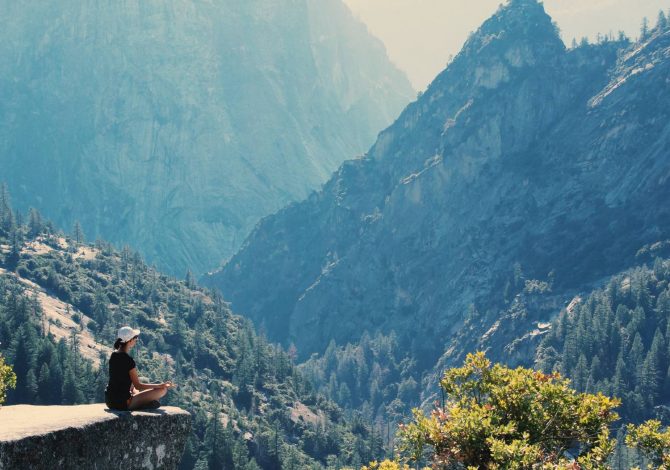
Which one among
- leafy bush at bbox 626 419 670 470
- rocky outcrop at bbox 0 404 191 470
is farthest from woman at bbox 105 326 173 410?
leafy bush at bbox 626 419 670 470

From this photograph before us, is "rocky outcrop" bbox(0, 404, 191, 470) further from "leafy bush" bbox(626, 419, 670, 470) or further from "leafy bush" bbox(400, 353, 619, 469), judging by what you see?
"leafy bush" bbox(626, 419, 670, 470)

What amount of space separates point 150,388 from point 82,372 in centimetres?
18393

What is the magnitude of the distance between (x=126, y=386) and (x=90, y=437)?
255 cm

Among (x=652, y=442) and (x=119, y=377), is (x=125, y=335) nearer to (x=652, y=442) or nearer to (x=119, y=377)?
(x=119, y=377)

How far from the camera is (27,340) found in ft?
646

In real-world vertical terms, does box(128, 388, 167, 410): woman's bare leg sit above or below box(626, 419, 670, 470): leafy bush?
above

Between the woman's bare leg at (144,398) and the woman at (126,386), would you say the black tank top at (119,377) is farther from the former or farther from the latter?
the woman's bare leg at (144,398)

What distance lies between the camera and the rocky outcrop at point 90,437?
13.5m

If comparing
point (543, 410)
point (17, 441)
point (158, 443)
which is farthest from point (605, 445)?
point (17, 441)

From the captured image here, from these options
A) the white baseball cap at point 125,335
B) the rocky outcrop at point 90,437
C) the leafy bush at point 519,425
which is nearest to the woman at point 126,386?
the white baseball cap at point 125,335

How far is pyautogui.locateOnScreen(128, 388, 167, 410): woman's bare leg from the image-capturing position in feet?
56.2

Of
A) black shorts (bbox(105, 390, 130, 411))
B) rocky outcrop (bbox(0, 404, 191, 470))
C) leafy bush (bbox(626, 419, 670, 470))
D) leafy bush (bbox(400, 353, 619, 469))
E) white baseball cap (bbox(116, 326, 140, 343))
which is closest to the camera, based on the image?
rocky outcrop (bbox(0, 404, 191, 470))

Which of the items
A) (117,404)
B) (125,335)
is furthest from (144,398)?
(125,335)

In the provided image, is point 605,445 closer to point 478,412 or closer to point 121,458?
point 478,412
